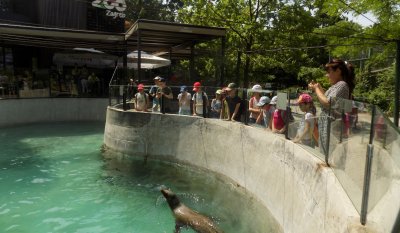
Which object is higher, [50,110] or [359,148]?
[359,148]

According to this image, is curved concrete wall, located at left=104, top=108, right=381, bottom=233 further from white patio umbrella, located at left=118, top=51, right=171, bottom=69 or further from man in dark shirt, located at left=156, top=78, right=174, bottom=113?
white patio umbrella, located at left=118, top=51, right=171, bottom=69

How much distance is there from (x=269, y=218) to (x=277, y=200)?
429mm

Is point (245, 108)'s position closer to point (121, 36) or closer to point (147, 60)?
point (121, 36)

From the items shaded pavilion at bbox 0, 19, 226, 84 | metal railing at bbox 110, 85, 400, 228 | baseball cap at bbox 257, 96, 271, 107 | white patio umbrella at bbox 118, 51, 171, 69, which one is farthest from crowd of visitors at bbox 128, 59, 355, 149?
white patio umbrella at bbox 118, 51, 171, 69

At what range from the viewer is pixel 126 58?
72.8ft

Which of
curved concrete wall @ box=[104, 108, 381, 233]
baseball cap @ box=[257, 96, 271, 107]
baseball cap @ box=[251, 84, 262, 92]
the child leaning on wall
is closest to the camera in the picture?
curved concrete wall @ box=[104, 108, 381, 233]

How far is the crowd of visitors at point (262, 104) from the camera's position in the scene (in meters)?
5.83

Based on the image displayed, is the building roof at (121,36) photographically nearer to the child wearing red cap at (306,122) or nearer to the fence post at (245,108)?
the fence post at (245,108)

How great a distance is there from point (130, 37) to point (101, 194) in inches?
404

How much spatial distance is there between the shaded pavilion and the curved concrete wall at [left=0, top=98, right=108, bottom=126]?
291 centimetres

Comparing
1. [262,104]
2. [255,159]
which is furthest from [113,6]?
[255,159]

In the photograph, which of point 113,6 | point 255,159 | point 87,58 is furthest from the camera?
point 113,6

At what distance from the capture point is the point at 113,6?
87.7 ft

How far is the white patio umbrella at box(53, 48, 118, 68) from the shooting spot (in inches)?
864
